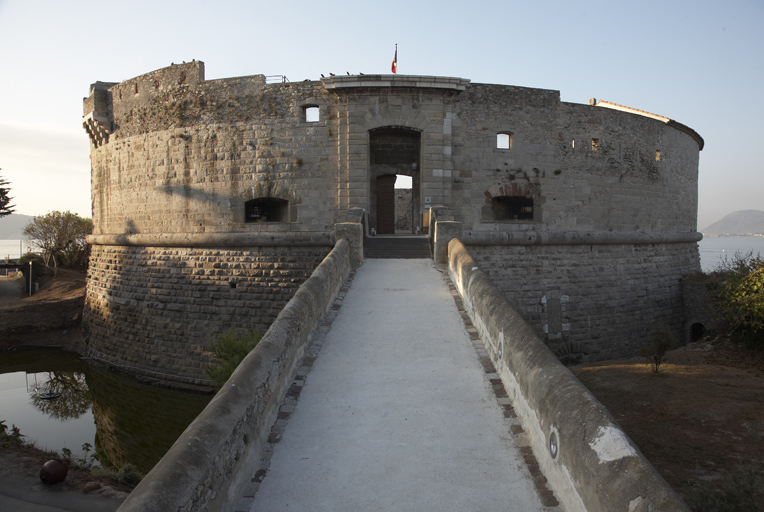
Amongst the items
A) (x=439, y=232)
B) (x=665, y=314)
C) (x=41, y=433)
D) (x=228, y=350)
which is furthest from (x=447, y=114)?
(x=41, y=433)

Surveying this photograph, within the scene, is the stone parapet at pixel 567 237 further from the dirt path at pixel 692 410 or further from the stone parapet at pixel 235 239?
the stone parapet at pixel 235 239

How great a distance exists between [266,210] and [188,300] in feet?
10.4

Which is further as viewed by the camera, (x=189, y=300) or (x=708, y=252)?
(x=708, y=252)

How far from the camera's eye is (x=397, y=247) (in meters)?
9.58

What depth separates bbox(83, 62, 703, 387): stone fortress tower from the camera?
11539mm

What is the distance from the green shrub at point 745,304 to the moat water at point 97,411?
12.2 meters

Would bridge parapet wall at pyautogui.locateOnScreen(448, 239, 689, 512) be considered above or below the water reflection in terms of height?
above

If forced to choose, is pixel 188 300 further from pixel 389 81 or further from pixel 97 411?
pixel 389 81

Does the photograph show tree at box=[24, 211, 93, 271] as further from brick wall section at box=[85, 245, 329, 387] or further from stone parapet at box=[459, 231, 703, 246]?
stone parapet at box=[459, 231, 703, 246]

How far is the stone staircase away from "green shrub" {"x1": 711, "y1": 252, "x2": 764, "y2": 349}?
7.24 metres

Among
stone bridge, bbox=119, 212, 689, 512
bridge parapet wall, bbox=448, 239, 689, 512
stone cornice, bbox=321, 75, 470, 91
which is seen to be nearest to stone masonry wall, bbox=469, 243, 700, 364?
stone cornice, bbox=321, 75, 470, 91

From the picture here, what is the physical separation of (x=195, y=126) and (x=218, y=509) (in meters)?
11.6

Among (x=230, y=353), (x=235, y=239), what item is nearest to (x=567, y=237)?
(x=235, y=239)

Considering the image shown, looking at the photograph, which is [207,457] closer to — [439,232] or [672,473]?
[672,473]
